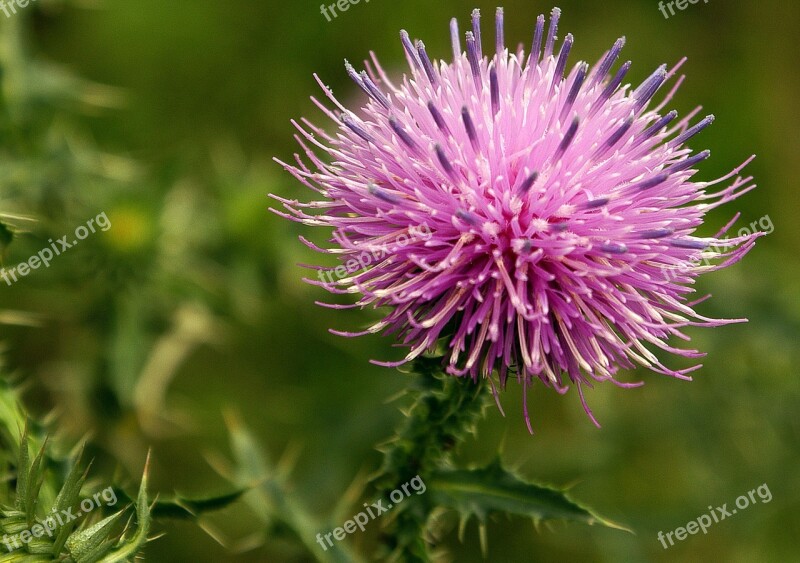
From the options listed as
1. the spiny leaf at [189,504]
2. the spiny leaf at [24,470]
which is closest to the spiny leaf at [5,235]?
the spiny leaf at [24,470]

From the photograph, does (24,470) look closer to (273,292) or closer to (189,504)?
(189,504)

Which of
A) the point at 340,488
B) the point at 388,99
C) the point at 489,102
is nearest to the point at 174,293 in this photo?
the point at 340,488

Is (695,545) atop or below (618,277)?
below

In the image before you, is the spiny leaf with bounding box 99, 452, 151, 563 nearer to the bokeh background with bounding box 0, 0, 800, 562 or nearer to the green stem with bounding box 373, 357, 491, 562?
the green stem with bounding box 373, 357, 491, 562

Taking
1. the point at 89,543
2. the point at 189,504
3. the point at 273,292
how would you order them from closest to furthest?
1. the point at 89,543
2. the point at 189,504
3. the point at 273,292

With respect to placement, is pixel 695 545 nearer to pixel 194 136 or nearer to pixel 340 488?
pixel 340 488

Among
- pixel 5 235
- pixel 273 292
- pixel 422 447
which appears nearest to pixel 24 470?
pixel 5 235
